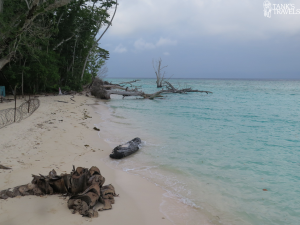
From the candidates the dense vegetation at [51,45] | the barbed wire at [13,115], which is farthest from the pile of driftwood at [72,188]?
the dense vegetation at [51,45]

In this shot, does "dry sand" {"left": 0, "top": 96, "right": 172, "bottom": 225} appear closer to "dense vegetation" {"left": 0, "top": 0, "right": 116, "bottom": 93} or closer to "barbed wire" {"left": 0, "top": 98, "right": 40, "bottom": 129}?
"barbed wire" {"left": 0, "top": 98, "right": 40, "bottom": 129}

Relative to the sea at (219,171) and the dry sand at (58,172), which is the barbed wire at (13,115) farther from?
the sea at (219,171)

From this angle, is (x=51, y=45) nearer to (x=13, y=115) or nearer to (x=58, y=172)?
(x=13, y=115)

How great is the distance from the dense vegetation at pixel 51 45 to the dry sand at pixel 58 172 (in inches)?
199

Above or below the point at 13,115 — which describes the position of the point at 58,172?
below

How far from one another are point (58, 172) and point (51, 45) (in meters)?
16.4

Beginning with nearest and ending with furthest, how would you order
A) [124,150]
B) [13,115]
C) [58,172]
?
[58,172] < [124,150] < [13,115]

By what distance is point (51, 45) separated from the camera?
707 inches

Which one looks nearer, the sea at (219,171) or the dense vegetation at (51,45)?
the sea at (219,171)

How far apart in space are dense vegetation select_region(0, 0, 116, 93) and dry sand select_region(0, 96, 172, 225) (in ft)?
16.6

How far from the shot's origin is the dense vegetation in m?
12.2

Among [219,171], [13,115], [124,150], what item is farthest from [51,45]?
[219,171]

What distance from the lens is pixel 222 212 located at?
3.53 metres

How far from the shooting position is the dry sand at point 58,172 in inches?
108
